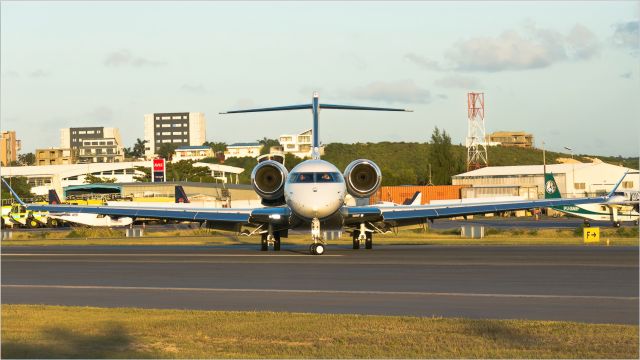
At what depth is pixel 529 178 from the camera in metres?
125

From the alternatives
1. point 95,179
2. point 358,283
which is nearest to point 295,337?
point 358,283

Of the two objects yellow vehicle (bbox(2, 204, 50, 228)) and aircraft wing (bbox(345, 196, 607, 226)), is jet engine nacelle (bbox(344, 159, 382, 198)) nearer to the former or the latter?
aircraft wing (bbox(345, 196, 607, 226))

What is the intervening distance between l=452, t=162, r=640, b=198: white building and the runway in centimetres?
8604

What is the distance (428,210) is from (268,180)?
20.3 ft

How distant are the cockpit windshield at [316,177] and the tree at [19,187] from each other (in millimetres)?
103141

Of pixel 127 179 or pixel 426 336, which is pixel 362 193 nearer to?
pixel 426 336

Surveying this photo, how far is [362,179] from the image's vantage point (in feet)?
124

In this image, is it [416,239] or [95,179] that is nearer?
[416,239]

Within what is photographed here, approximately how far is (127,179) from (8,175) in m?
17.5

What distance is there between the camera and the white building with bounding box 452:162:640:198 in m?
118

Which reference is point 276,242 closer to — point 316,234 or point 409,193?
point 316,234

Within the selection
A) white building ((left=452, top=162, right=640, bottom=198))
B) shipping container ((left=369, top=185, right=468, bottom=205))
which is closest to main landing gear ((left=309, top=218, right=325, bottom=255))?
shipping container ((left=369, top=185, right=468, bottom=205))

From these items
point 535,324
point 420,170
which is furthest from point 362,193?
point 420,170

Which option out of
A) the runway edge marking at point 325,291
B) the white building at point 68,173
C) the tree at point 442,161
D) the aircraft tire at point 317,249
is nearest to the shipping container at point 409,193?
the tree at point 442,161
